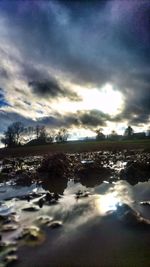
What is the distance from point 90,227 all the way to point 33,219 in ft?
4.07

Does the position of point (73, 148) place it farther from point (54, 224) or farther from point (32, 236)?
point (32, 236)

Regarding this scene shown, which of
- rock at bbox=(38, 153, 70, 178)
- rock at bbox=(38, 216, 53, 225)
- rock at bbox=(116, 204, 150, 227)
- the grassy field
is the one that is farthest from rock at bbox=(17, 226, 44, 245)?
the grassy field

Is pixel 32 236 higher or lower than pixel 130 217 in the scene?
lower

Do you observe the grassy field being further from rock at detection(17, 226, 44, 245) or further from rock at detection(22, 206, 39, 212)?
rock at detection(17, 226, 44, 245)

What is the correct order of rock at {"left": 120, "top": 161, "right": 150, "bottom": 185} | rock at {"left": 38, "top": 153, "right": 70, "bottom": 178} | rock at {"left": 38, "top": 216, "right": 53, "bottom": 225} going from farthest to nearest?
rock at {"left": 38, "top": 153, "right": 70, "bottom": 178}, rock at {"left": 120, "top": 161, "right": 150, "bottom": 185}, rock at {"left": 38, "top": 216, "right": 53, "bottom": 225}

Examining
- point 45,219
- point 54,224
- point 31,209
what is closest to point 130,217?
point 54,224

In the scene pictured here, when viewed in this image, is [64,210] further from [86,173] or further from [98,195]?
[86,173]

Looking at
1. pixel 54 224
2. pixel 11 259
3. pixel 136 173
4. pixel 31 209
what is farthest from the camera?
pixel 136 173

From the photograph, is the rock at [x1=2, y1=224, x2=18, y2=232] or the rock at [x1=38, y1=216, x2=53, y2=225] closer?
the rock at [x1=2, y1=224, x2=18, y2=232]

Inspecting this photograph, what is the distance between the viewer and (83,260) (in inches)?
142

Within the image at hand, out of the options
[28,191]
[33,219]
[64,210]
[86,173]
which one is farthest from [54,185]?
[33,219]

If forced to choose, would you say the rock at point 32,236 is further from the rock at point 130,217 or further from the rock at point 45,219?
the rock at point 130,217

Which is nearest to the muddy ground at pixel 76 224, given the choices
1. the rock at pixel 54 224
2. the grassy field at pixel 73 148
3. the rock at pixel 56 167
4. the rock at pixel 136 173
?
the rock at pixel 54 224

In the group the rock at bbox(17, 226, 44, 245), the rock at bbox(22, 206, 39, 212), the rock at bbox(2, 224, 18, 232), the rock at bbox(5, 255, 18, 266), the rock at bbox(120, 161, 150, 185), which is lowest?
the rock at bbox(5, 255, 18, 266)
